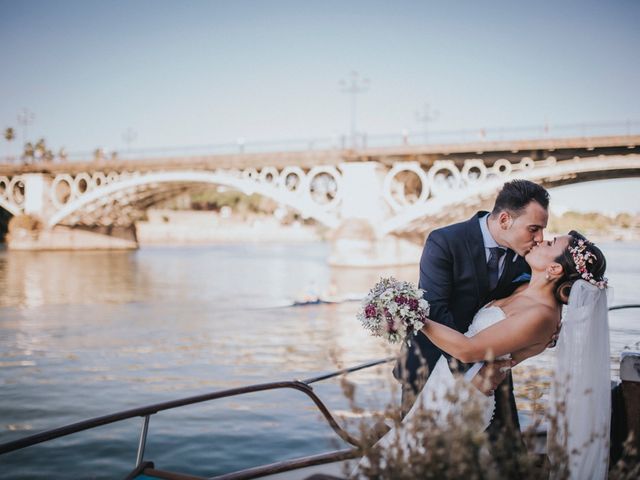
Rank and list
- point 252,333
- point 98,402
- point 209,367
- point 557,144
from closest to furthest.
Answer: point 98,402, point 209,367, point 252,333, point 557,144

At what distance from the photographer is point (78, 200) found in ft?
136

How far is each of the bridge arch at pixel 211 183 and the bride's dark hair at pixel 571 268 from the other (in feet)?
97.7

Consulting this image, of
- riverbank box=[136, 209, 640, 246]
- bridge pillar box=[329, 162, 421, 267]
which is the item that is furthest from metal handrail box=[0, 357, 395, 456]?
riverbank box=[136, 209, 640, 246]

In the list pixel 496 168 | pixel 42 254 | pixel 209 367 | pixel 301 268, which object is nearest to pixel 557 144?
pixel 496 168

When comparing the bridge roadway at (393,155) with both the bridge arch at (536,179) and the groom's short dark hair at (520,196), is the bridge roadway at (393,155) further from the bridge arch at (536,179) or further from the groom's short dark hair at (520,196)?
the groom's short dark hair at (520,196)

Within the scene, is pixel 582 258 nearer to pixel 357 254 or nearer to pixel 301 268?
pixel 357 254

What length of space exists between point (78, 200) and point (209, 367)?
110ft

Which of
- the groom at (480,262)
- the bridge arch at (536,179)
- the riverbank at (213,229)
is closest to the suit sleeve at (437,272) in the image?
the groom at (480,262)

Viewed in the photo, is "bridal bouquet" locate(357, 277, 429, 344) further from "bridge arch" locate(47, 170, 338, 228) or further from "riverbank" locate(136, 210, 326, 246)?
"riverbank" locate(136, 210, 326, 246)

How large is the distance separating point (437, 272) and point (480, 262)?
0.65 ft

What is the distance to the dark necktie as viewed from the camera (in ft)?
9.59

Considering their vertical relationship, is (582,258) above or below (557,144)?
below

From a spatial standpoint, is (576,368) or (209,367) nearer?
→ (576,368)

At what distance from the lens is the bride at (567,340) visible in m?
2.45
